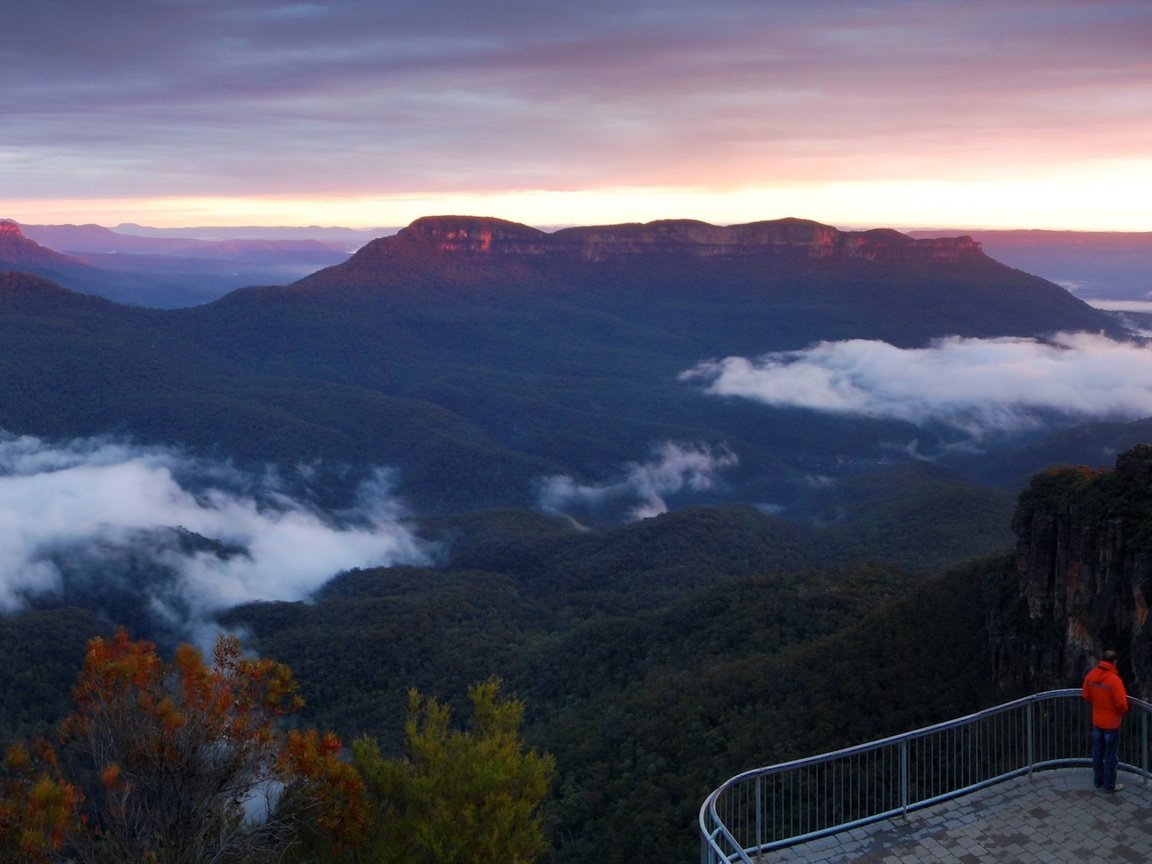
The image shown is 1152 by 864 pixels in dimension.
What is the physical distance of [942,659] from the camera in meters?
33.6

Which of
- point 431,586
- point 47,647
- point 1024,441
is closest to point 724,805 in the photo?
point 47,647

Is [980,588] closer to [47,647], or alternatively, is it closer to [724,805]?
[724,805]

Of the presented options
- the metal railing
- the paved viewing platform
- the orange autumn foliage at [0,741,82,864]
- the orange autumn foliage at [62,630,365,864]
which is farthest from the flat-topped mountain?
the orange autumn foliage at [0,741,82,864]

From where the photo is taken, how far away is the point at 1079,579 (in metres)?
30.3

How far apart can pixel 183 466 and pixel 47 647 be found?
265ft

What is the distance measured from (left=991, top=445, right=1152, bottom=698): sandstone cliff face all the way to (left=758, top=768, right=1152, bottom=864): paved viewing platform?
13065mm

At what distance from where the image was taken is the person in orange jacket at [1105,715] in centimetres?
1445

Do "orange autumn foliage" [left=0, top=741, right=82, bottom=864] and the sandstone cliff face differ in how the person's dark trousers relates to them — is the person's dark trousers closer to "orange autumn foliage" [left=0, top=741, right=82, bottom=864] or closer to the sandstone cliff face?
the sandstone cliff face

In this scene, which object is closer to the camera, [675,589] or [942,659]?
[942,659]

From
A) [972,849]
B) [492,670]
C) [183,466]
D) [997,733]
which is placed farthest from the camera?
[183,466]

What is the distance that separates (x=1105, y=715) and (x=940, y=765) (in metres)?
3.69

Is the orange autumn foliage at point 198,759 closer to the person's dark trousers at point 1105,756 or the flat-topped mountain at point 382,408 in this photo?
the person's dark trousers at point 1105,756

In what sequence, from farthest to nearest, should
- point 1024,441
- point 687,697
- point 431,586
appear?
point 1024,441 < point 431,586 < point 687,697

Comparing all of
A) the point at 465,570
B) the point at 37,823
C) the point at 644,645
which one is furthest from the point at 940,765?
the point at 465,570
